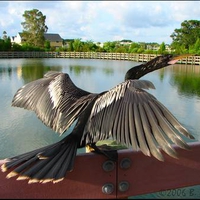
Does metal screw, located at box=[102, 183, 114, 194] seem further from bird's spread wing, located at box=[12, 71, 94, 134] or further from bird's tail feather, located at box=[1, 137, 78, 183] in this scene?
bird's spread wing, located at box=[12, 71, 94, 134]

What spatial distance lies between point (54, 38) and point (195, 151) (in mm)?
57704

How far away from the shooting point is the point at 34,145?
404cm

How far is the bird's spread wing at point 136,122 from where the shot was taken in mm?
1010

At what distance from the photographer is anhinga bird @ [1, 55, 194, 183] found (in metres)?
1.00

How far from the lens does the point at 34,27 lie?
44062 millimetres

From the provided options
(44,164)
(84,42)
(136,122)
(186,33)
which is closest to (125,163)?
(136,122)

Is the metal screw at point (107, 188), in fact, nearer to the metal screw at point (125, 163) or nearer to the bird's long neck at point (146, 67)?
the metal screw at point (125, 163)

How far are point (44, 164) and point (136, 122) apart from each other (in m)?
0.41

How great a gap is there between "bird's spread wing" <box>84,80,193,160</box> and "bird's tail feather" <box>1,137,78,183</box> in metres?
0.19

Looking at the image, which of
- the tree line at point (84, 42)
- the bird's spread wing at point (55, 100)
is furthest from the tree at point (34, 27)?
the bird's spread wing at point (55, 100)

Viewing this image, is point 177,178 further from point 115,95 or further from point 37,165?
point 37,165

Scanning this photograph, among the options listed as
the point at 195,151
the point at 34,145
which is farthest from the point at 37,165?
the point at 34,145

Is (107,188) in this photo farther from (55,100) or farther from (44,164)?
(55,100)

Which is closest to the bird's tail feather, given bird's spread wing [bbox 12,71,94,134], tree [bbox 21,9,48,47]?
bird's spread wing [bbox 12,71,94,134]
